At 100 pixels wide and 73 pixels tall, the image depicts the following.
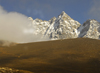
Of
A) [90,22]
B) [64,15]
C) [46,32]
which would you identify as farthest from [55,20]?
[90,22]

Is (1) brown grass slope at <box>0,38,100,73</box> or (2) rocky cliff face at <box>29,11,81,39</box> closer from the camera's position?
(1) brown grass slope at <box>0,38,100,73</box>

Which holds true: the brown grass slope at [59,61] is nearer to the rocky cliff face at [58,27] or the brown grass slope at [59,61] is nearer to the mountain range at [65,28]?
the mountain range at [65,28]

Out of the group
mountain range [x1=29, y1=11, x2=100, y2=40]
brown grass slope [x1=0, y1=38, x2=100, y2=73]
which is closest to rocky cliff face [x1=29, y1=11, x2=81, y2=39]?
mountain range [x1=29, y1=11, x2=100, y2=40]

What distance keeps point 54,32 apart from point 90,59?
107 meters

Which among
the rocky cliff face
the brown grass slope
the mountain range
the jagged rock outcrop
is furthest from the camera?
the rocky cliff face

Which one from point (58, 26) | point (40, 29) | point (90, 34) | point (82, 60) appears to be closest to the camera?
point (82, 60)

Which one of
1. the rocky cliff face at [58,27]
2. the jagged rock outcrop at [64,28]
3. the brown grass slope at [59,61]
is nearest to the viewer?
the brown grass slope at [59,61]

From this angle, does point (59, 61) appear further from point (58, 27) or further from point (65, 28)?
point (58, 27)


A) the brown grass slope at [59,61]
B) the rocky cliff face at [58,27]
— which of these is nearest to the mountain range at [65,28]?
the rocky cliff face at [58,27]

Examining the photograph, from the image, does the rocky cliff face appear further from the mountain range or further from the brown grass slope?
the brown grass slope

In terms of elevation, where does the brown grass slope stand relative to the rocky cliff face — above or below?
below

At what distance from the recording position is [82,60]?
13.2 m

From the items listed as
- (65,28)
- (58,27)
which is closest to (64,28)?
(65,28)

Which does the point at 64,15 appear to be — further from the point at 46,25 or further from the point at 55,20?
the point at 46,25
